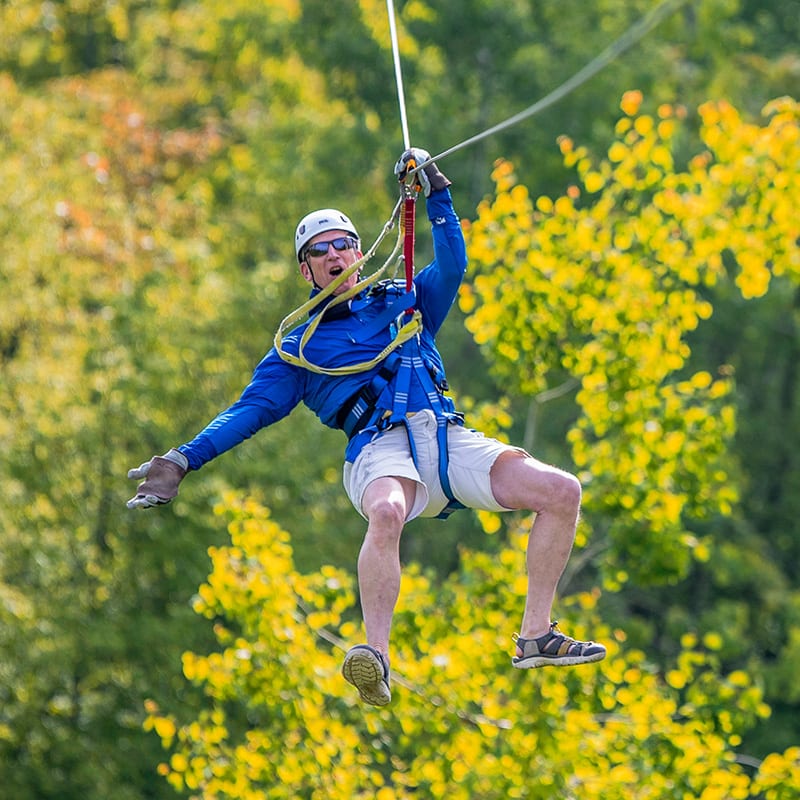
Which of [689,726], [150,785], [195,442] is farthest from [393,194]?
[195,442]

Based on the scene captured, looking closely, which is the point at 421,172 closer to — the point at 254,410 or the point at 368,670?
the point at 254,410

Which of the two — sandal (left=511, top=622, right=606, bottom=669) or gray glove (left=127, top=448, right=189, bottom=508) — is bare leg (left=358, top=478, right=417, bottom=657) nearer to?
sandal (left=511, top=622, right=606, bottom=669)

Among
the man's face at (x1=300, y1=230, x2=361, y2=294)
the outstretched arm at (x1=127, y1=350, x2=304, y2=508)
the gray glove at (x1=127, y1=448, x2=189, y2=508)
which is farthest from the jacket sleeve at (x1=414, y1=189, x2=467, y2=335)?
the gray glove at (x1=127, y1=448, x2=189, y2=508)

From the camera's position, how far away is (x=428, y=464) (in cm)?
600

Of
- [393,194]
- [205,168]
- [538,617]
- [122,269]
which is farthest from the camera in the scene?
[205,168]

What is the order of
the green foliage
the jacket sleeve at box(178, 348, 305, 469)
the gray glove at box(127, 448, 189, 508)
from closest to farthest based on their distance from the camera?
the gray glove at box(127, 448, 189, 508) → the jacket sleeve at box(178, 348, 305, 469) → the green foliage

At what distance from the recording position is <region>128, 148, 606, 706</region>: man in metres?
5.68

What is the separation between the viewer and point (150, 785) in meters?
17.5

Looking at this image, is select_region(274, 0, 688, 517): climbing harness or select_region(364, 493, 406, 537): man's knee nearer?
select_region(364, 493, 406, 537): man's knee

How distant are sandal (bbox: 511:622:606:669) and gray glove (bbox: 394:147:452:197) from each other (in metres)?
1.47

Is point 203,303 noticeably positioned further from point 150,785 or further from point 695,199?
point 695,199

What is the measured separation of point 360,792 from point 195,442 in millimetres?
8286

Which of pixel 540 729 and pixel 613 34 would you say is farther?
pixel 613 34

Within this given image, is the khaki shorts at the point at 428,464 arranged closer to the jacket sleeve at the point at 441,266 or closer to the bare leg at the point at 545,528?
the bare leg at the point at 545,528
